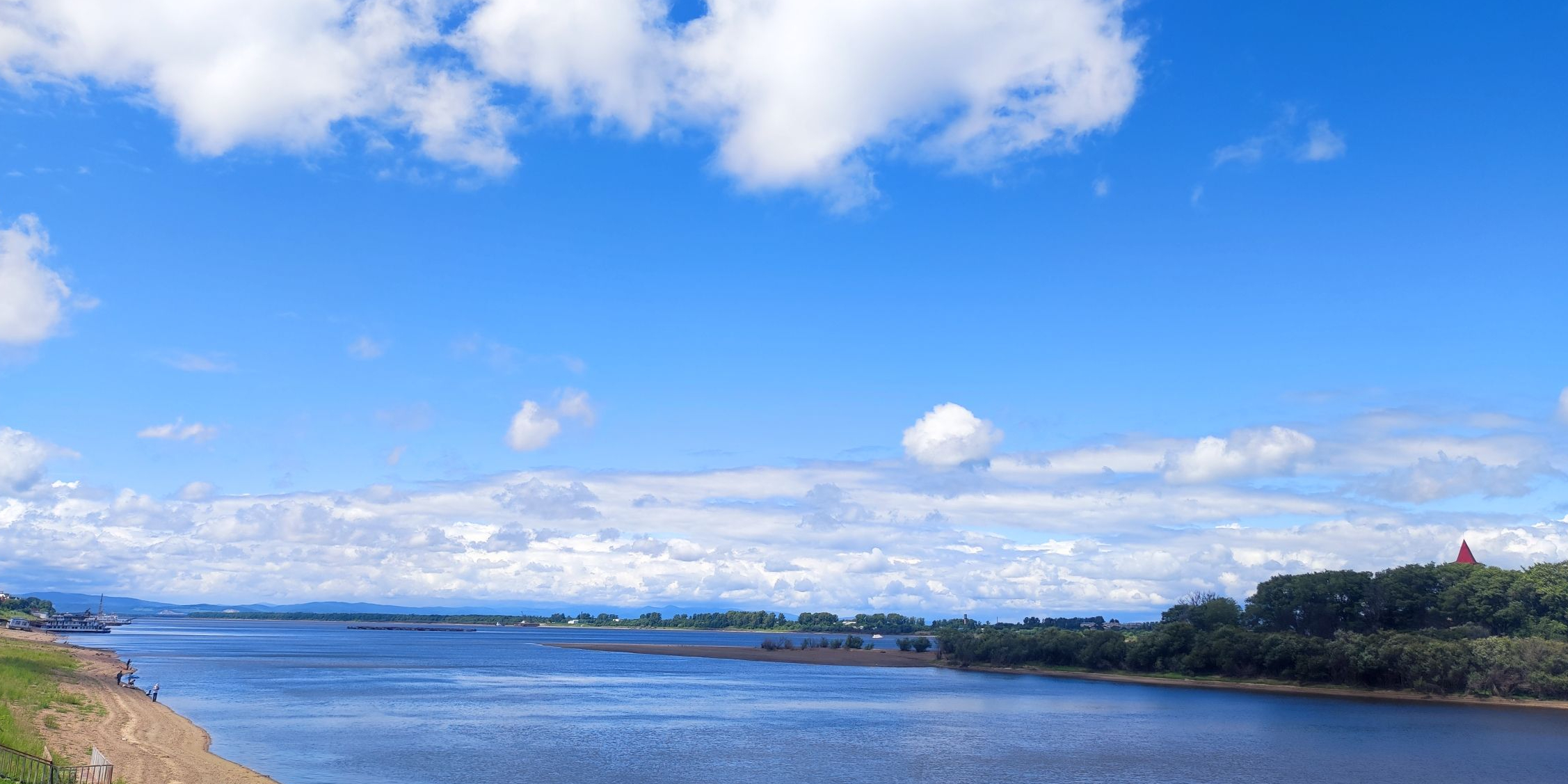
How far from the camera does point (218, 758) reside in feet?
163

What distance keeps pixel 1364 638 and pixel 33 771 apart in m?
120

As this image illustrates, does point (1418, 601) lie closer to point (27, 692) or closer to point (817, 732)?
point (817, 732)

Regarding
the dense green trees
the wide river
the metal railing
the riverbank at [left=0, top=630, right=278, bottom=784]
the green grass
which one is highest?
the dense green trees

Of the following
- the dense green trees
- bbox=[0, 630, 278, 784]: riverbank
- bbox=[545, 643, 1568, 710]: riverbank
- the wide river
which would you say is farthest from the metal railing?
the dense green trees

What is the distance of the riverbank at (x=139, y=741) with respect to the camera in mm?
42906

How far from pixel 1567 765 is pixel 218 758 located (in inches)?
2873

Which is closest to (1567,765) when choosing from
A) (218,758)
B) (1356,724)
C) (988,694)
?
(1356,724)

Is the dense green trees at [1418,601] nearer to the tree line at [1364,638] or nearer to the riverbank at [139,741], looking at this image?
the tree line at [1364,638]

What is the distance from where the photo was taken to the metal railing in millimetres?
32344

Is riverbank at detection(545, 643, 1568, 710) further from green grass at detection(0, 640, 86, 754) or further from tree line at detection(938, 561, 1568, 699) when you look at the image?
green grass at detection(0, 640, 86, 754)

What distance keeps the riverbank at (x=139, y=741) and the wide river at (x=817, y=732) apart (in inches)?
77.2

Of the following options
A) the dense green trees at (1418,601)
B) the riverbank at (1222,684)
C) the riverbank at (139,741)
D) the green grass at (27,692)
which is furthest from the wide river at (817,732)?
the dense green trees at (1418,601)

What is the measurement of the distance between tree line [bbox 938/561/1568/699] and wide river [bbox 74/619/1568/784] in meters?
6.58

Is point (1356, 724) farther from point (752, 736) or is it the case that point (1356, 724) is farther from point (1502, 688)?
point (752, 736)
